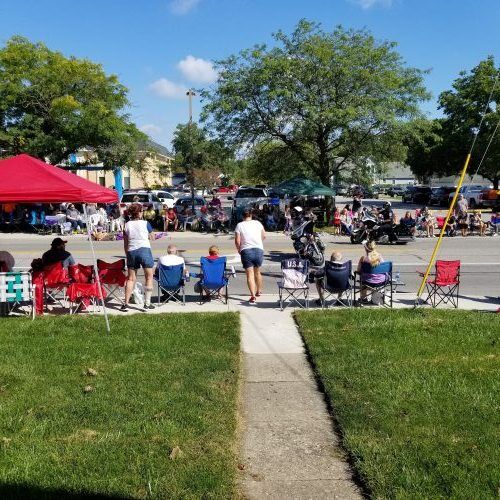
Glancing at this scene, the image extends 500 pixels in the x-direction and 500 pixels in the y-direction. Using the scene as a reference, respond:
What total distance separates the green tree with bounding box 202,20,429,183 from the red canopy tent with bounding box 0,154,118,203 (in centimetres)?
1592

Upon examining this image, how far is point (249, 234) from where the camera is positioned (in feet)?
33.7

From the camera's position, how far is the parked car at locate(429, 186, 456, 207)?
44750 mm

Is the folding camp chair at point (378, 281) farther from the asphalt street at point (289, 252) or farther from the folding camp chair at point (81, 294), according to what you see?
the folding camp chair at point (81, 294)

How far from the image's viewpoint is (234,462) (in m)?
4.61

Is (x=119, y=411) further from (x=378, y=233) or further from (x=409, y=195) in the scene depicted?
(x=409, y=195)

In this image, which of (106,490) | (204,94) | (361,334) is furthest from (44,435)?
(204,94)

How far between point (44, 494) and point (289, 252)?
14.8m

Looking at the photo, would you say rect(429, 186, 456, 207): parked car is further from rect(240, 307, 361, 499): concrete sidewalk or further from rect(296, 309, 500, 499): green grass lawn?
rect(240, 307, 361, 499): concrete sidewalk

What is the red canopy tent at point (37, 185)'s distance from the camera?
8781 mm

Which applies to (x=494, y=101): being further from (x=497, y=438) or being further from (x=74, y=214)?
(x=497, y=438)

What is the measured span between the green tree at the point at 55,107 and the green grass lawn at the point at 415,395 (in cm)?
2228

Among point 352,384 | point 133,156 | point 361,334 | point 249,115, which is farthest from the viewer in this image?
point 133,156

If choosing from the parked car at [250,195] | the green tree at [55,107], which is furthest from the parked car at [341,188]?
the green tree at [55,107]

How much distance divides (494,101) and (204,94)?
27084 mm
